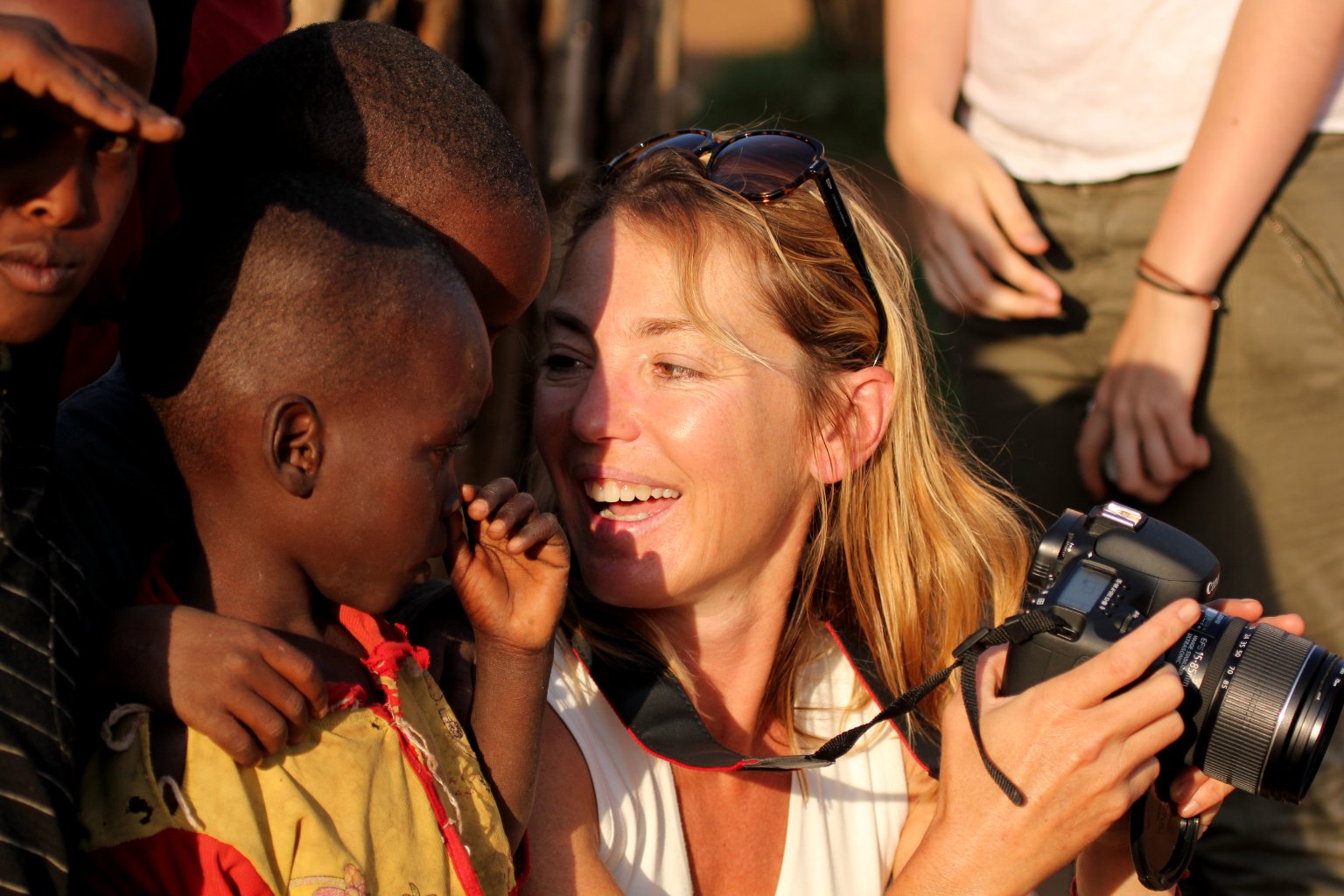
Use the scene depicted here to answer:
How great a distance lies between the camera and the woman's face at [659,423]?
2162 millimetres

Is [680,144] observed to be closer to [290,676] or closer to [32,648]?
[290,676]

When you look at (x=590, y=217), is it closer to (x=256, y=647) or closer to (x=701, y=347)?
(x=701, y=347)

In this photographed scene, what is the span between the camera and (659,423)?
2162 mm

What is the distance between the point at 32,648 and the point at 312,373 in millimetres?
384

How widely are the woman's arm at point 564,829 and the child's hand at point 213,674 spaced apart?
0.59 meters

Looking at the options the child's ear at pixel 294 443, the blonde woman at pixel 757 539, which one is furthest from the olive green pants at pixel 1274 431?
the child's ear at pixel 294 443

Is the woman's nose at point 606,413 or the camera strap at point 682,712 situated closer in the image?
the camera strap at point 682,712

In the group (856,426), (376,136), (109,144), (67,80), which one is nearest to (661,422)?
(856,426)

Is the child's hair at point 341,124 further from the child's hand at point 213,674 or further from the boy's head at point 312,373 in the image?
the child's hand at point 213,674

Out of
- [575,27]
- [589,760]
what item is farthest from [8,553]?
[575,27]

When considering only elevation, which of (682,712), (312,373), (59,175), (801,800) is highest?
(59,175)

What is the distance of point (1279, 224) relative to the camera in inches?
99.4

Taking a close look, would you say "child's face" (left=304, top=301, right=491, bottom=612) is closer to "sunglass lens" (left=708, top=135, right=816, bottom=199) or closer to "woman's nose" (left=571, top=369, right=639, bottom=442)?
"woman's nose" (left=571, top=369, right=639, bottom=442)

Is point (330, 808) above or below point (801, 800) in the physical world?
above
